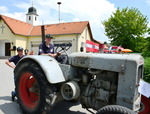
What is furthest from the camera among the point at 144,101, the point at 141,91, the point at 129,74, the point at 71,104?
the point at 71,104

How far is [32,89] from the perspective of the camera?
10.2ft

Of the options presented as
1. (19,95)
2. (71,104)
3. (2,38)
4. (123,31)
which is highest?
(123,31)

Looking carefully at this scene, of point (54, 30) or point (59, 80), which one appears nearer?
point (59, 80)

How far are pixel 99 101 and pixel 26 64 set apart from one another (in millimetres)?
Answer: 1648

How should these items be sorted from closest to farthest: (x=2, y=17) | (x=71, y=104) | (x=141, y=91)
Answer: (x=141, y=91) < (x=71, y=104) < (x=2, y=17)

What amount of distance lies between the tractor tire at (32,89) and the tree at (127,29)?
2424 cm

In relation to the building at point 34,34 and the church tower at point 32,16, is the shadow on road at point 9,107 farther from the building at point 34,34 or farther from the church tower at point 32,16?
the church tower at point 32,16

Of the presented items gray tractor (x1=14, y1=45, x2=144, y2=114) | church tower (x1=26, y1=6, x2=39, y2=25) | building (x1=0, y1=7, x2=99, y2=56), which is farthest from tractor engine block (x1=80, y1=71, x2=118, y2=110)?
church tower (x1=26, y1=6, x2=39, y2=25)

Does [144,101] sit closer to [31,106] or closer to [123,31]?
[31,106]

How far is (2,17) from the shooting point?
878 inches

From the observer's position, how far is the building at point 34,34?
20.7m

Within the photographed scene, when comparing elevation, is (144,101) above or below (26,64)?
below

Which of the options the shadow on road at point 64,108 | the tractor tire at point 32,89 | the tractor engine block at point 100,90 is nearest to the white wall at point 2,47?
the tractor tire at point 32,89

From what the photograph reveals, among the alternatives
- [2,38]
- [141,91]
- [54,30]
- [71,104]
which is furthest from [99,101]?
[2,38]
